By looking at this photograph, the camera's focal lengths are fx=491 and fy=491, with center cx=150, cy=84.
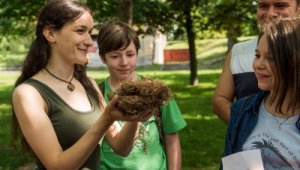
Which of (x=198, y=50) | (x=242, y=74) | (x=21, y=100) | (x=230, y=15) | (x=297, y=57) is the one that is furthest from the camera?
(x=198, y=50)

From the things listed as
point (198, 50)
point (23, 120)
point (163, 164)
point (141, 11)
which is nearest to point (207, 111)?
point (141, 11)

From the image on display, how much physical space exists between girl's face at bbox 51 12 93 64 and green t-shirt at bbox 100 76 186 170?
0.58 m

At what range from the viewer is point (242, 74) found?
294cm

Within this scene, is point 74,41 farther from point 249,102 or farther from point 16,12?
point 16,12

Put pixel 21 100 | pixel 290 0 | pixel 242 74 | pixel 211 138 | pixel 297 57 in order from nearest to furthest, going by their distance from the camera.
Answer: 1. pixel 297 57
2. pixel 21 100
3. pixel 290 0
4. pixel 242 74
5. pixel 211 138

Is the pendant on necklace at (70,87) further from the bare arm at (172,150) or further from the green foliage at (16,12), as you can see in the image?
the green foliage at (16,12)

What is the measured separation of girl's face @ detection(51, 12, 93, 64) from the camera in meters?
2.47

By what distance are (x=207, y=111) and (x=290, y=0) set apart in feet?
28.1

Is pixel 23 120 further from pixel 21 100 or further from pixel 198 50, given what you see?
pixel 198 50

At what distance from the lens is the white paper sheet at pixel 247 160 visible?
6.87 feet

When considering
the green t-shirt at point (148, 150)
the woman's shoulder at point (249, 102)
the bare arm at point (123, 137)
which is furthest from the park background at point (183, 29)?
the woman's shoulder at point (249, 102)

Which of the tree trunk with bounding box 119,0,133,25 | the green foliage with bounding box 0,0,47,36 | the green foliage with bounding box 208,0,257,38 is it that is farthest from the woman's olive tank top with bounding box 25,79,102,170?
the green foliage with bounding box 208,0,257,38

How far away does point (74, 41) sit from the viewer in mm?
2463

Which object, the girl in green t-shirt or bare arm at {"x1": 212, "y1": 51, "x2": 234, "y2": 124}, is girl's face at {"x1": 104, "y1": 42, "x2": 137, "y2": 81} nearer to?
the girl in green t-shirt
